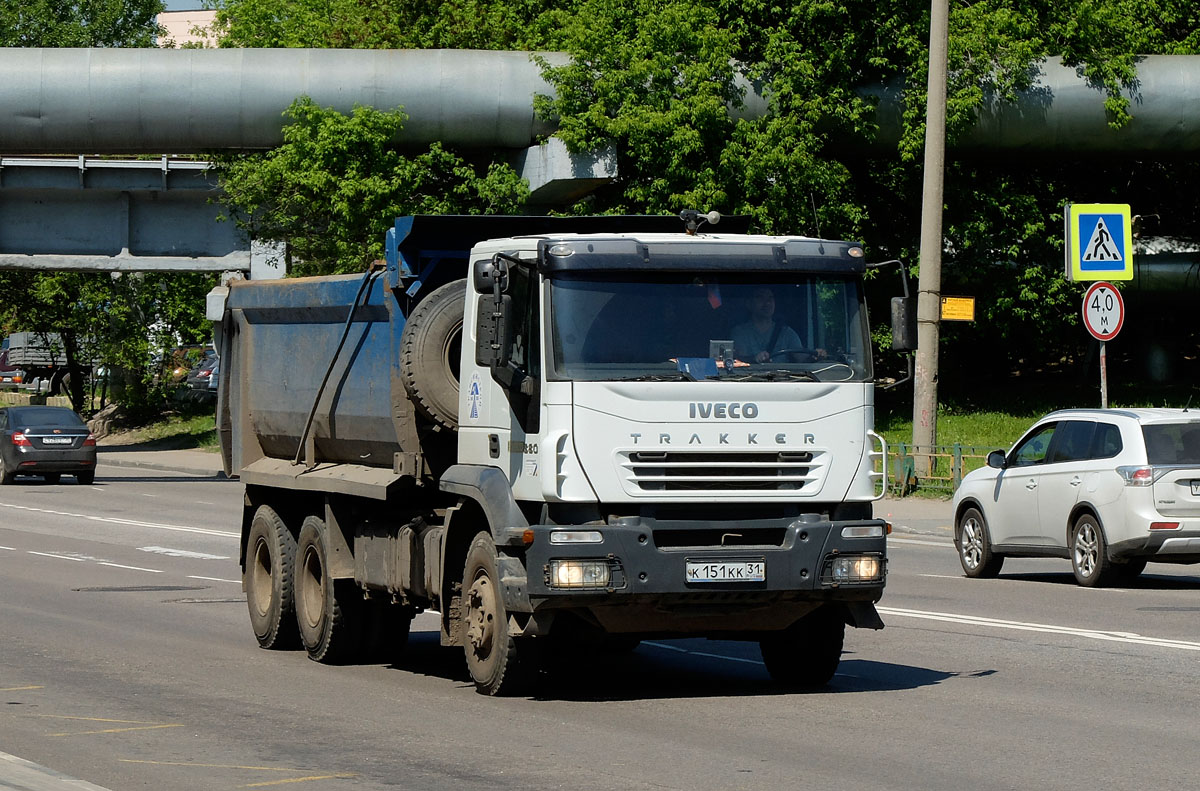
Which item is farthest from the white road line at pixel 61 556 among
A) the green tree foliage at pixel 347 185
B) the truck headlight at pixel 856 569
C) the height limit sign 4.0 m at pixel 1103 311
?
the green tree foliage at pixel 347 185

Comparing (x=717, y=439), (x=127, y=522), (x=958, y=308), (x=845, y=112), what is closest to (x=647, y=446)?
(x=717, y=439)

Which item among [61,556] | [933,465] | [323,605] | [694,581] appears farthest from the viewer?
[933,465]

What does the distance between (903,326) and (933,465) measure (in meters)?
20.4

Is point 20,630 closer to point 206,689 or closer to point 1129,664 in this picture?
point 206,689

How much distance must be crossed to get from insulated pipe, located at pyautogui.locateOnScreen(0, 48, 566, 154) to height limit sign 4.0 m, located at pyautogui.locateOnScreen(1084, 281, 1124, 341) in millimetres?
17086

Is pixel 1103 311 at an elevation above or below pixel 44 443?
above

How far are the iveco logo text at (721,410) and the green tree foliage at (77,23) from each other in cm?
8887

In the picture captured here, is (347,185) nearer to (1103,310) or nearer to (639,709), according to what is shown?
(1103,310)

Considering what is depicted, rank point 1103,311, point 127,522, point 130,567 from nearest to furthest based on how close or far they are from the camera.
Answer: point 130,567, point 1103,311, point 127,522

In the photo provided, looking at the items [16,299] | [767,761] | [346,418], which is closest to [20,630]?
[346,418]

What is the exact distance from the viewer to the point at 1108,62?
1539 inches

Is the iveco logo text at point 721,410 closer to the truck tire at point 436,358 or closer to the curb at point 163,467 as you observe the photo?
the truck tire at point 436,358

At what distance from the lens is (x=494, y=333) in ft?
33.6

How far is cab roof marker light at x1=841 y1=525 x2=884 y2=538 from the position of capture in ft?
34.4
